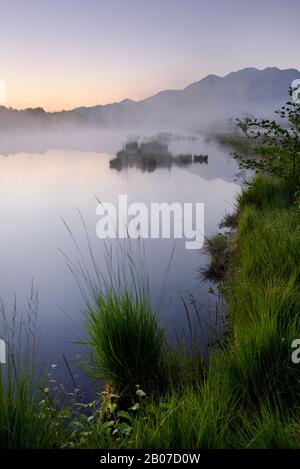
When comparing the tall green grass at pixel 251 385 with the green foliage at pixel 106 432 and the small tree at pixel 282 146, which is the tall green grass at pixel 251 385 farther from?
the small tree at pixel 282 146

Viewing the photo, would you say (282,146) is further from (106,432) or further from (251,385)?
(106,432)

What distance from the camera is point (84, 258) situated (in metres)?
11.9

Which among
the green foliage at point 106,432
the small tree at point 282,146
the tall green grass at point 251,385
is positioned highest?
the small tree at point 282,146

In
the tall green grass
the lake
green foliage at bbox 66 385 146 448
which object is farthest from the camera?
the lake

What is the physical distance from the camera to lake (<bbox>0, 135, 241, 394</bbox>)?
775 centimetres

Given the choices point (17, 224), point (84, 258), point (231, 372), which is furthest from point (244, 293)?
point (17, 224)

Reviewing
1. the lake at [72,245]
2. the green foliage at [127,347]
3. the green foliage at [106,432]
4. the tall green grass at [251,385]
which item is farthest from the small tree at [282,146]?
the green foliage at [106,432]

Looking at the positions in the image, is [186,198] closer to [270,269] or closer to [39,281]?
[39,281]

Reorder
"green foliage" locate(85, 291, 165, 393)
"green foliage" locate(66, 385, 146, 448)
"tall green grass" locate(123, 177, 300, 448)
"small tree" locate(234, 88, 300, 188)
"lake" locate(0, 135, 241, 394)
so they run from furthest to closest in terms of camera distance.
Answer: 1. "small tree" locate(234, 88, 300, 188)
2. "lake" locate(0, 135, 241, 394)
3. "green foliage" locate(85, 291, 165, 393)
4. "green foliage" locate(66, 385, 146, 448)
5. "tall green grass" locate(123, 177, 300, 448)

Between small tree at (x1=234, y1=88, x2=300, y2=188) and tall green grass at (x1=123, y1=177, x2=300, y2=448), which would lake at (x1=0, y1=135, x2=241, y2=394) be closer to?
tall green grass at (x1=123, y1=177, x2=300, y2=448)

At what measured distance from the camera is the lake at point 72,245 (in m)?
7.75

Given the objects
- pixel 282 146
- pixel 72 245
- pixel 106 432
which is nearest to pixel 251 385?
pixel 106 432

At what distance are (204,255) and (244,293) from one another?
4713mm

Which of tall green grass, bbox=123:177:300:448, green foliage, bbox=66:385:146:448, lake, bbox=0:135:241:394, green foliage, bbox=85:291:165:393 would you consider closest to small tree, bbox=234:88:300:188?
lake, bbox=0:135:241:394
